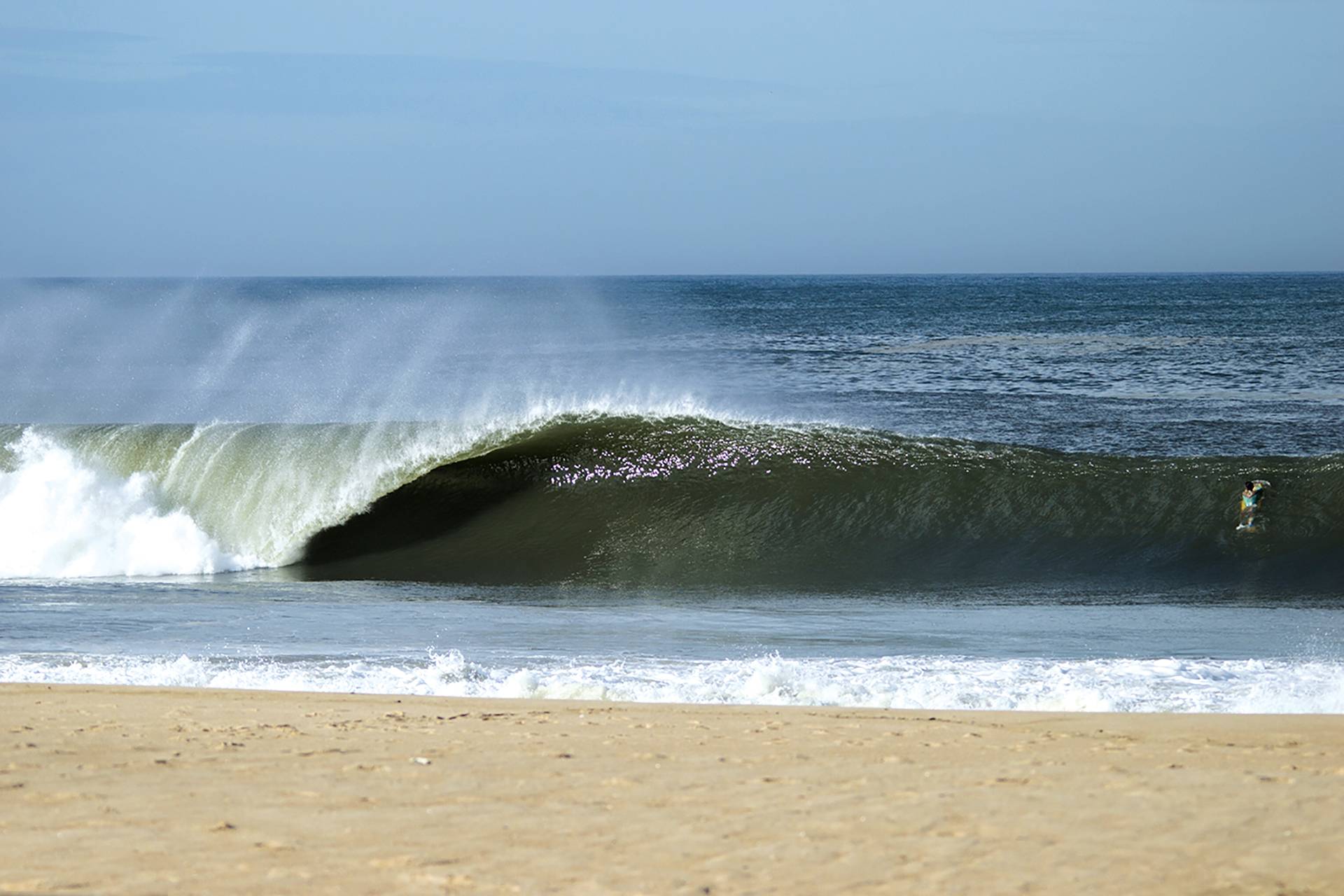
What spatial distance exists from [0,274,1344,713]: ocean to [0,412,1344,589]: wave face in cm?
5

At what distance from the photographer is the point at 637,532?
14.3 m

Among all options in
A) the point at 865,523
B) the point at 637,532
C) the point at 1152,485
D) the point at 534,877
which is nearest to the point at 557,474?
the point at 637,532

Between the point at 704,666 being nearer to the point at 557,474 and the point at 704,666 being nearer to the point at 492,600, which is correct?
the point at 492,600

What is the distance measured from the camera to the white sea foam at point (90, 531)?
43.1ft

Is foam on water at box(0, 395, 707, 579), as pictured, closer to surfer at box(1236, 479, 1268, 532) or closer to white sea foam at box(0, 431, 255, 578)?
white sea foam at box(0, 431, 255, 578)

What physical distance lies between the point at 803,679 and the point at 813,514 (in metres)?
7.34

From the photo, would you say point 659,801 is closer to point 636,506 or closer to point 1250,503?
point 636,506

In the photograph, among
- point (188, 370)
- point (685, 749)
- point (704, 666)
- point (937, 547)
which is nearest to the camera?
point (685, 749)

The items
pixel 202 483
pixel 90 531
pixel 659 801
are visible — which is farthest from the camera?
pixel 202 483

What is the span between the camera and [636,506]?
1502 cm

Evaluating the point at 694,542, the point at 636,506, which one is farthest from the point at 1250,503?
the point at 636,506

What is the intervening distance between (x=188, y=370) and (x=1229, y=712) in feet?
111

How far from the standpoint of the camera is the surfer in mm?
13773

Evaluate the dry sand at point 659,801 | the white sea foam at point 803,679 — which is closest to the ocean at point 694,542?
the white sea foam at point 803,679
